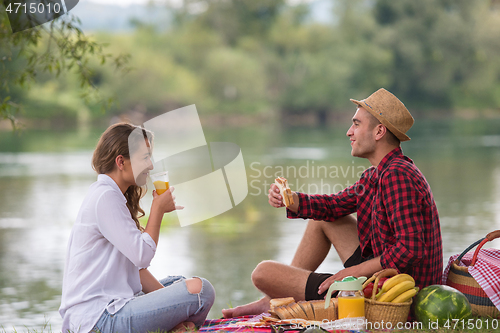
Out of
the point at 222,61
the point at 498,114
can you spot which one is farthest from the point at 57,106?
the point at 498,114

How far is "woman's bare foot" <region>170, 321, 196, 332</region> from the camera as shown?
121 inches

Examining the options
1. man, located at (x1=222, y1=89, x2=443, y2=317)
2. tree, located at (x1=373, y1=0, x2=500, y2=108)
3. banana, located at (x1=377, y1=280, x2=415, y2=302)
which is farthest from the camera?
tree, located at (x1=373, y1=0, x2=500, y2=108)

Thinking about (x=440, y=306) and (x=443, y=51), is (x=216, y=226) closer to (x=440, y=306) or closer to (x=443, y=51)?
(x=440, y=306)

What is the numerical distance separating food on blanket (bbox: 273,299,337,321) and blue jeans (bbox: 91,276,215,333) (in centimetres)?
41

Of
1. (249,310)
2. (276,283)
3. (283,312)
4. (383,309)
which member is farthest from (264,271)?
(383,309)

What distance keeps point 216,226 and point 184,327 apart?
7.11 meters

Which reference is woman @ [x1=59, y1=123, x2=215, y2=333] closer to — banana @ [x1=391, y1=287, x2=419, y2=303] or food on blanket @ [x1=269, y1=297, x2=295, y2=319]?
food on blanket @ [x1=269, y1=297, x2=295, y2=319]

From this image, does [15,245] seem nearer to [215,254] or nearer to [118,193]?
[215,254]

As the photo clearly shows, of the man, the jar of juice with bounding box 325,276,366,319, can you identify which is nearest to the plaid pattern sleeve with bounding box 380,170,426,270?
the man

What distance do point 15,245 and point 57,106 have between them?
4230 centimetres

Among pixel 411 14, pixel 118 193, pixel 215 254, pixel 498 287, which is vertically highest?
pixel 411 14

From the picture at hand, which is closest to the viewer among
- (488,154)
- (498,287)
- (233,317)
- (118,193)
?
(118,193)

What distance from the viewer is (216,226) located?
1016 centimetres

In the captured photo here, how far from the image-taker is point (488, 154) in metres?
21.4
